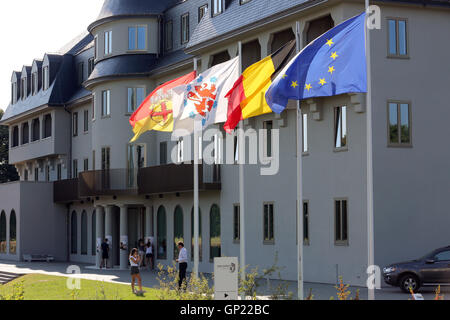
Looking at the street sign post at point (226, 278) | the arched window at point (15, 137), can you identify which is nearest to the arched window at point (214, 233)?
the street sign post at point (226, 278)

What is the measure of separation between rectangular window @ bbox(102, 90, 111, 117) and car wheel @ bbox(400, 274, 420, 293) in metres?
22.9

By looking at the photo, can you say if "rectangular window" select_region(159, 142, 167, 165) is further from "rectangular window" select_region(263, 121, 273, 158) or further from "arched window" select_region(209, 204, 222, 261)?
"rectangular window" select_region(263, 121, 273, 158)

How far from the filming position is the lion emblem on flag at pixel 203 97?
23156mm

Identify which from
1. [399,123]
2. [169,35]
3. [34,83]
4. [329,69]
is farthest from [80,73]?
[329,69]

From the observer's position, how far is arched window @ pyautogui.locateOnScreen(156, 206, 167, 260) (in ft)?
140

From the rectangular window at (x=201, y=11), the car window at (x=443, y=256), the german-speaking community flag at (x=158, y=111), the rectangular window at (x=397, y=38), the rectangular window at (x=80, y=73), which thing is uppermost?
the rectangular window at (x=201, y=11)

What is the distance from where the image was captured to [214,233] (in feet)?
125

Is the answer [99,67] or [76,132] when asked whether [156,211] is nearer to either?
[99,67]

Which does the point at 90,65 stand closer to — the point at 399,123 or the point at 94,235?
the point at 94,235

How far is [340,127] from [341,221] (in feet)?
10.8

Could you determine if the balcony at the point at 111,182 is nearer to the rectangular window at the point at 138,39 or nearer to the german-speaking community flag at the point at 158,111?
the rectangular window at the point at 138,39

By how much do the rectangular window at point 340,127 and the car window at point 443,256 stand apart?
5.54 m
